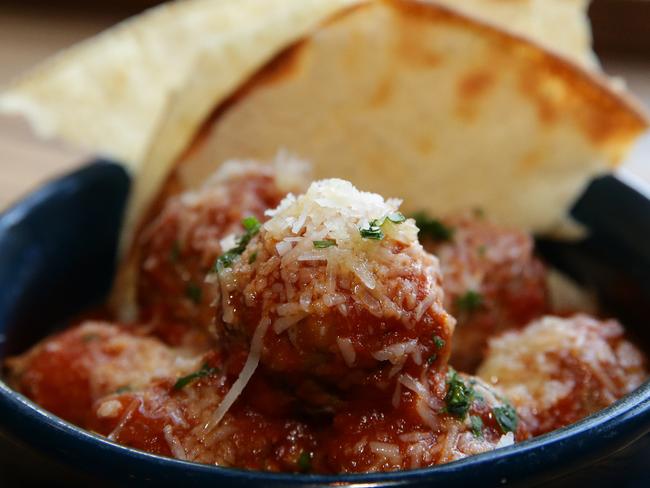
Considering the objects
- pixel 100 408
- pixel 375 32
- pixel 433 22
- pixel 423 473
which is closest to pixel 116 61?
pixel 375 32

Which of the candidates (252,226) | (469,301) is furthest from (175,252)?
(469,301)

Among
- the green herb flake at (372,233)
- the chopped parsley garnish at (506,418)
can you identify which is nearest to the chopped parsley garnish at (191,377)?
the green herb flake at (372,233)

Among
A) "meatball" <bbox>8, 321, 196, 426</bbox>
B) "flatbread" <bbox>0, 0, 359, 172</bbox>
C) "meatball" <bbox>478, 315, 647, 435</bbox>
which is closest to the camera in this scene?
"meatball" <bbox>478, 315, 647, 435</bbox>

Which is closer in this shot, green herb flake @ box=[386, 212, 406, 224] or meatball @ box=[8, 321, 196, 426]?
green herb flake @ box=[386, 212, 406, 224]

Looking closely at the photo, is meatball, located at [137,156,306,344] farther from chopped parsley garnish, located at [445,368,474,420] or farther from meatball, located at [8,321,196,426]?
chopped parsley garnish, located at [445,368,474,420]

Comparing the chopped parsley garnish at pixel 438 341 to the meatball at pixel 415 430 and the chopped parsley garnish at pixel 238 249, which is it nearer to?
the meatball at pixel 415 430

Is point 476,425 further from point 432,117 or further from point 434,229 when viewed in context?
point 432,117

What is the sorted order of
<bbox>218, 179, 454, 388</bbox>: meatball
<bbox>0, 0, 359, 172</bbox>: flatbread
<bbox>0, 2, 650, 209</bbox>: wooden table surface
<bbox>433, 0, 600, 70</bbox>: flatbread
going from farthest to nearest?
<bbox>0, 2, 650, 209</bbox>: wooden table surface < <bbox>0, 0, 359, 172</bbox>: flatbread < <bbox>433, 0, 600, 70</bbox>: flatbread < <bbox>218, 179, 454, 388</bbox>: meatball

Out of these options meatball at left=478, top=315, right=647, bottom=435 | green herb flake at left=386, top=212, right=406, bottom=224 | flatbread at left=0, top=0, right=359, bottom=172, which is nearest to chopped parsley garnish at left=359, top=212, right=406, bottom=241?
green herb flake at left=386, top=212, right=406, bottom=224
